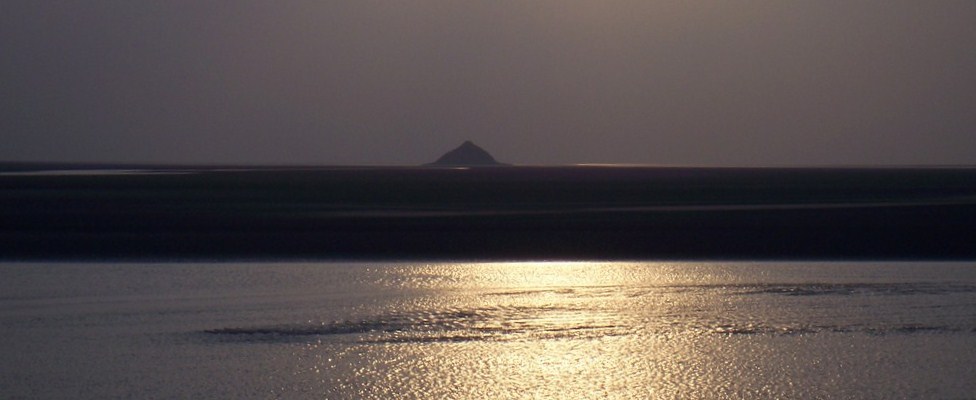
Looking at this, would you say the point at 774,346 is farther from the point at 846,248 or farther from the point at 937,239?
the point at 937,239

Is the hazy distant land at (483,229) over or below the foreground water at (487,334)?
over

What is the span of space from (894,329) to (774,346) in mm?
2009

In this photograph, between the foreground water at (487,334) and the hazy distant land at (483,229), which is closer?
the foreground water at (487,334)

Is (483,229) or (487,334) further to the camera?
(483,229)

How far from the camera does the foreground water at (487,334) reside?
406 inches

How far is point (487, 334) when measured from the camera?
12820 mm

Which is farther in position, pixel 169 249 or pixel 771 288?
pixel 169 249

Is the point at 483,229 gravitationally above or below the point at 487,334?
above

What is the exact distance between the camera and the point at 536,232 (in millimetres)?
28750

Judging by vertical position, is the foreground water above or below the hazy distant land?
below

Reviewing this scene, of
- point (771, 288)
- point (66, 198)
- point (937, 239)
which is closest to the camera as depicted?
point (771, 288)

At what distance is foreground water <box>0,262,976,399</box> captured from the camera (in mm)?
10320

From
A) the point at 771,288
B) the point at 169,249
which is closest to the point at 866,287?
the point at 771,288

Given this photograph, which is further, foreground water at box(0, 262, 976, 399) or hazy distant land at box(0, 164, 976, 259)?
hazy distant land at box(0, 164, 976, 259)
